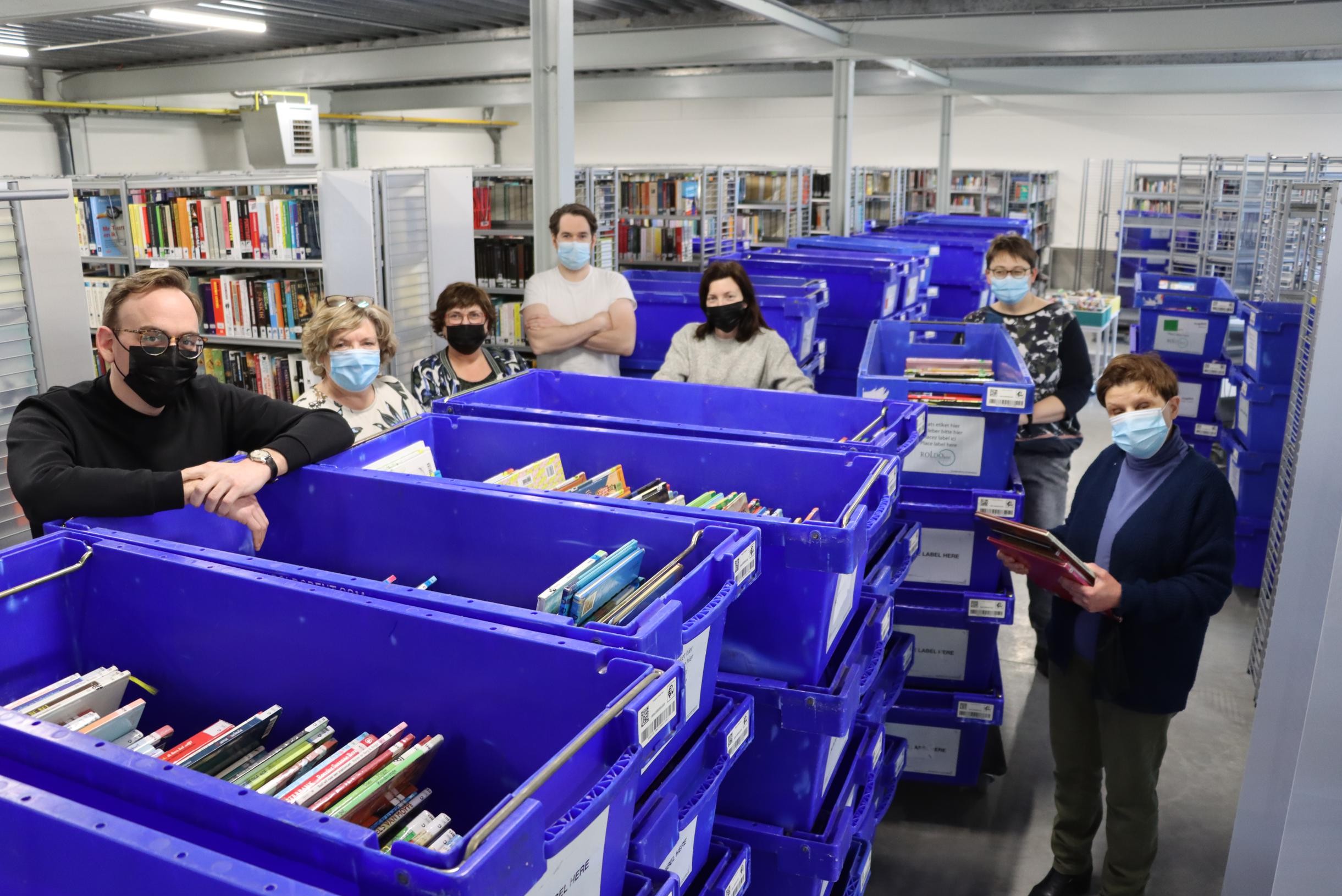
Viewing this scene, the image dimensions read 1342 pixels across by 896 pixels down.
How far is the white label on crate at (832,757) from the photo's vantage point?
217 cm

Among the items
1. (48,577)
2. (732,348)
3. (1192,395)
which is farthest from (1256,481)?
(48,577)

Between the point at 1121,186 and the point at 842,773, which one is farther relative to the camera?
the point at 1121,186

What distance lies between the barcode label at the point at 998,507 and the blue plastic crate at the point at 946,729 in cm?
68

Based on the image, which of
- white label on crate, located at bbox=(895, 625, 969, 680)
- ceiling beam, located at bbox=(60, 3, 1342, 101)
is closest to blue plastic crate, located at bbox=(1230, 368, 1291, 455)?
white label on crate, located at bbox=(895, 625, 969, 680)

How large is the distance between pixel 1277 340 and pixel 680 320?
310 cm

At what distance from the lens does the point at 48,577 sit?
175 centimetres

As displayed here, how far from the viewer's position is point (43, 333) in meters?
3.41

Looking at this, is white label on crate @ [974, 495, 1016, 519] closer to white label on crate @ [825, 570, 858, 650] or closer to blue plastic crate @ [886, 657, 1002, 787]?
blue plastic crate @ [886, 657, 1002, 787]

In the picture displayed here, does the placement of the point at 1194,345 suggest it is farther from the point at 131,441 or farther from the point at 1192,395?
the point at 131,441

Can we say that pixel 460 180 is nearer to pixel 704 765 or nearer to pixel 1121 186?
pixel 704 765

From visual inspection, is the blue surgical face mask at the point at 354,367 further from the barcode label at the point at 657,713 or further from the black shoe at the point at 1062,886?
the black shoe at the point at 1062,886

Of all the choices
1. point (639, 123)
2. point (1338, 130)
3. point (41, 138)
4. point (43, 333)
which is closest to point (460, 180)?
point (43, 333)

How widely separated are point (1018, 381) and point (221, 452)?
2.39 m

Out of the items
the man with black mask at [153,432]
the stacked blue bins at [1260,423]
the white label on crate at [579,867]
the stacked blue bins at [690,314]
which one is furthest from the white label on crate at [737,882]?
the stacked blue bins at [1260,423]
